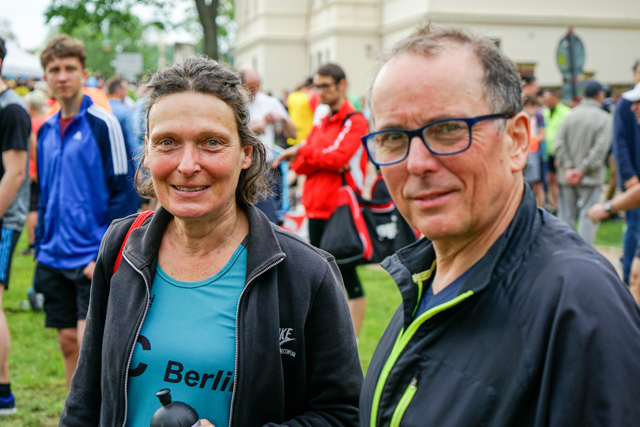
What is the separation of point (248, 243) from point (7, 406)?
3.36 metres

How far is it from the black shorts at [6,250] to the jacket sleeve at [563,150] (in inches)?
304

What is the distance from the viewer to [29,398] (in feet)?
16.3

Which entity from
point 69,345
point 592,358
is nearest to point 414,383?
point 592,358

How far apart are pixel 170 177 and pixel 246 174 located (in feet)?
1.06

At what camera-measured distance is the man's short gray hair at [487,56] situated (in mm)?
1499

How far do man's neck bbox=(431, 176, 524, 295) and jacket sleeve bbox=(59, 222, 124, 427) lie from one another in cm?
130

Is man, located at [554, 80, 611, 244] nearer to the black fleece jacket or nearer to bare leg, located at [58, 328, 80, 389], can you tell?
bare leg, located at [58, 328, 80, 389]

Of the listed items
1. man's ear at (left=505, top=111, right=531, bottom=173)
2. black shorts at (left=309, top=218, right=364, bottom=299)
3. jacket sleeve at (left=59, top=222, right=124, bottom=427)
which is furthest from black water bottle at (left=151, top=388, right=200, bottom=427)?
black shorts at (left=309, top=218, right=364, bottom=299)

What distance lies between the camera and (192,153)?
7.40ft

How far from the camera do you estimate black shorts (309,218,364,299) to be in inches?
222

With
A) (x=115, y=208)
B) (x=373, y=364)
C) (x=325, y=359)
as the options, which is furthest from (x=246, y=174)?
(x=115, y=208)

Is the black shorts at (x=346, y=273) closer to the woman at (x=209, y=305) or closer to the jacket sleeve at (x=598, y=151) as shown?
the woman at (x=209, y=305)

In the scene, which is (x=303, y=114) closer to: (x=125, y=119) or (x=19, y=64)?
(x=125, y=119)

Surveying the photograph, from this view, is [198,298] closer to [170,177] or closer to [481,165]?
[170,177]
